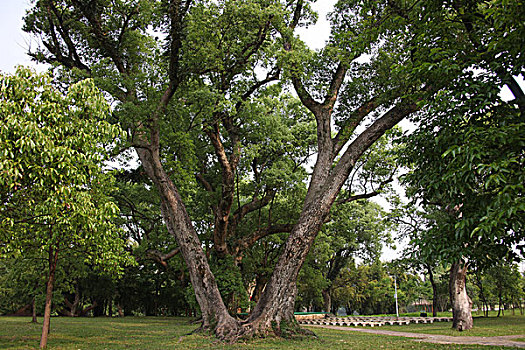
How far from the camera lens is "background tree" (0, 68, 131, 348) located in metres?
5.33

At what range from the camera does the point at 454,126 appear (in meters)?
5.89

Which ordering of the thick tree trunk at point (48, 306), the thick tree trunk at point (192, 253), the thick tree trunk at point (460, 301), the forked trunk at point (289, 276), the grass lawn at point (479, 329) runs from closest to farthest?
the thick tree trunk at point (48, 306) → the forked trunk at point (289, 276) → the thick tree trunk at point (192, 253) → the grass lawn at point (479, 329) → the thick tree trunk at point (460, 301)

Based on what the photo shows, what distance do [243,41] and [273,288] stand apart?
293 inches

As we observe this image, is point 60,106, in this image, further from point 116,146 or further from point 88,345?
point 88,345

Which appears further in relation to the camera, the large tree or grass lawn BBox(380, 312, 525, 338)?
grass lawn BBox(380, 312, 525, 338)

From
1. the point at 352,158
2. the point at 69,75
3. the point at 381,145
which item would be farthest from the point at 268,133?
the point at 69,75

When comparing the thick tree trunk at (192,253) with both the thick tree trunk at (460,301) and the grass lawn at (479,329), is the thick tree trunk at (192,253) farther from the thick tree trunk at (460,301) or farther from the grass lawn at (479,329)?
the thick tree trunk at (460,301)

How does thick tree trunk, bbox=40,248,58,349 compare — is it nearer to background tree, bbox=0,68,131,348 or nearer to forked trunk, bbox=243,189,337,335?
background tree, bbox=0,68,131,348

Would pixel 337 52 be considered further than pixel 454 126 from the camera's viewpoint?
Yes

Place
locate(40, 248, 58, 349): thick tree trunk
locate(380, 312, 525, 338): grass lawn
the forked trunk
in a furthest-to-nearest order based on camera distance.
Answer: locate(380, 312, 525, 338): grass lawn, the forked trunk, locate(40, 248, 58, 349): thick tree trunk

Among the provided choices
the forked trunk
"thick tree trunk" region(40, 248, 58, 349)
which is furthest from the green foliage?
the forked trunk

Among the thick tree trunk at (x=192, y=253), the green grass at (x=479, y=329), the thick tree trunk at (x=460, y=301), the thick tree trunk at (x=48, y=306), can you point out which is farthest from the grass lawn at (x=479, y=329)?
the thick tree trunk at (x=48, y=306)

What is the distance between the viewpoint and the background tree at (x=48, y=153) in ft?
17.5

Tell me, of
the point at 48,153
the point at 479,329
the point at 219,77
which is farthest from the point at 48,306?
the point at 479,329
